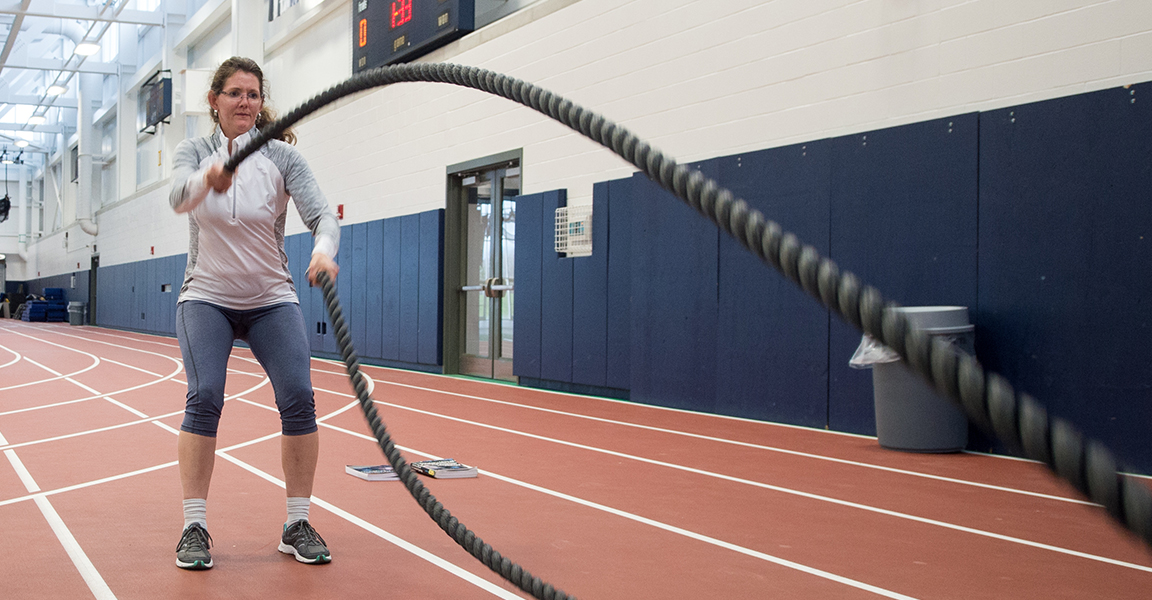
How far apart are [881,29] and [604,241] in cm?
331

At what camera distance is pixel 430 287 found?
1186 centimetres

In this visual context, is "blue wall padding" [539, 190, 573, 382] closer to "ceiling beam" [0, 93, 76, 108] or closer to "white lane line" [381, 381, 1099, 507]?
"white lane line" [381, 381, 1099, 507]

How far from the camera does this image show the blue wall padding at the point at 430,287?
38.2ft

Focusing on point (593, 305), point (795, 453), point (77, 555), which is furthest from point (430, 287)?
point (77, 555)

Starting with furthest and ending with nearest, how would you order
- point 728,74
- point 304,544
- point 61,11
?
point 61,11, point 728,74, point 304,544

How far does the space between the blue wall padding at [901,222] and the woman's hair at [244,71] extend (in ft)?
13.6

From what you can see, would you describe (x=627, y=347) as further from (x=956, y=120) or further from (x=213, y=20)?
(x=213, y=20)

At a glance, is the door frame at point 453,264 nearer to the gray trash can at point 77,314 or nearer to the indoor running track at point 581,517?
the indoor running track at point 581,517

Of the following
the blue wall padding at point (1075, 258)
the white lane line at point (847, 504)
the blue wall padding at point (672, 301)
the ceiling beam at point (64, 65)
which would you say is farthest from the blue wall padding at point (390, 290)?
the ceiling beam at point (64, 65)

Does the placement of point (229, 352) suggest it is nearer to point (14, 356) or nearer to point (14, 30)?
point (14, 356)

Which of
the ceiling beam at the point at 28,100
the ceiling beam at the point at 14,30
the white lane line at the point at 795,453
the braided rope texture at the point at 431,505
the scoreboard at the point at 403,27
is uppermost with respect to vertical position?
the ceiling beam at the point at 28,100

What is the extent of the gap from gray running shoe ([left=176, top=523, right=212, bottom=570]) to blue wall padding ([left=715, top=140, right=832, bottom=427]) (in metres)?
4.41

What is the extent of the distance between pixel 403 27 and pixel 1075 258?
332 inches

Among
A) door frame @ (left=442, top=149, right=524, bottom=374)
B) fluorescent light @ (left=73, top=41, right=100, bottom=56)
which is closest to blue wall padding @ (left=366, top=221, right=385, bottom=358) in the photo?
Answer: door frame @ (left=442, top=149, right=524, bottom=374)
